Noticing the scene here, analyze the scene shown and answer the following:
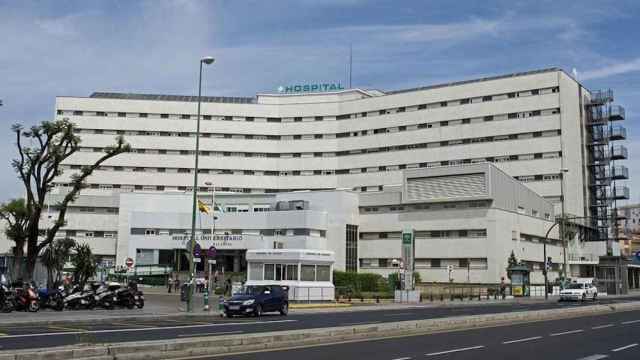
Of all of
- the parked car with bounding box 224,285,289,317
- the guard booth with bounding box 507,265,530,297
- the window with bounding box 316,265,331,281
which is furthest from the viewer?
the guard booth with bounding box 507,265,530,297

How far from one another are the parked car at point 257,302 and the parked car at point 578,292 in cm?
3063

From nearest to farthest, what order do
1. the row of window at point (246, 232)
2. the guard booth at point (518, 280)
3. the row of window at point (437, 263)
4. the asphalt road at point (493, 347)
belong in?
the asphalt road at point (493, 347)
the guard booth at point (518, 280)
the row of window at point (437, 263)
the row of window at point (246, 232)

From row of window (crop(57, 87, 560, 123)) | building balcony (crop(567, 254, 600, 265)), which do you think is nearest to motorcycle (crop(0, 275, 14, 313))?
building balcony (crop(567, 254, 600, 265))

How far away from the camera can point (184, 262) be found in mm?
77750

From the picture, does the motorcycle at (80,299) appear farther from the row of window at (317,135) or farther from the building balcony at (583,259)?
the building balcony at (583,259)

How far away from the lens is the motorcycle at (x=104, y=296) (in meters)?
34.0

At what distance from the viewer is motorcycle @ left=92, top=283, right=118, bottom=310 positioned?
111 ft

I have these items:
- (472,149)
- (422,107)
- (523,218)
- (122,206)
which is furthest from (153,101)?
(523,218)

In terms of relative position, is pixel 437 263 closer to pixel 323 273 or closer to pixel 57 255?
pixel 323 273

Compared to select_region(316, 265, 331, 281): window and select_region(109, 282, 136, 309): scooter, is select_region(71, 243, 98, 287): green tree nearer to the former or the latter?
select_region(316, 265, 331, 281): window

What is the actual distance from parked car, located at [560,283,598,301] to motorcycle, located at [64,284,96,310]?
122 ft

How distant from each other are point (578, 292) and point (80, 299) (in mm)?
38544

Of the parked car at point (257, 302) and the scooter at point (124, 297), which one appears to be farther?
the scooter at point (124, 297)

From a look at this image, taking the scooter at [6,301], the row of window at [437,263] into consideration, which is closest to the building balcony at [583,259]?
the row of window at [437,263]
